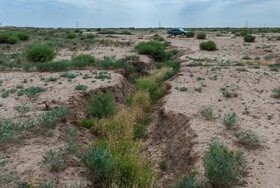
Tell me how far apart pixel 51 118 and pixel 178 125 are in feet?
12.8

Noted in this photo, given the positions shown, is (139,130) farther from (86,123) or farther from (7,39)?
(7,39)

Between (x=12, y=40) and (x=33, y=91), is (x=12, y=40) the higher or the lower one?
the higher one

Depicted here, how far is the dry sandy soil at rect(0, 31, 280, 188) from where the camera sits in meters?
4.99

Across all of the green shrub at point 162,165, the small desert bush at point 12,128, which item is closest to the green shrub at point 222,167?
the green shrub at point 162,165

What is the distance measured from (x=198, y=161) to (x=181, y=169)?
652 millimetres

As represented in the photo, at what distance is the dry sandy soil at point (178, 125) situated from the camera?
499 cm

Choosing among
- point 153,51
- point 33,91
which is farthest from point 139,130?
point 153,51

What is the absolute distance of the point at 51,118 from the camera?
22.2 ft

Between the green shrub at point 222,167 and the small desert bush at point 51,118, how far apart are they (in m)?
4.27

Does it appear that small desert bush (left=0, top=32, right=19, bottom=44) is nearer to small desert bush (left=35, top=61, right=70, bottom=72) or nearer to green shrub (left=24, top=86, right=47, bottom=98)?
small desert bush (left=35, top=61, right=70, bottom=72)

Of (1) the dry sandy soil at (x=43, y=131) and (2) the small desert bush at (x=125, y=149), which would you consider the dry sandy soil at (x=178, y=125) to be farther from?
(2) the small desert bush at (x=125, y=149)

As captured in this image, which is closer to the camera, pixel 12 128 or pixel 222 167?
pixel 222 167

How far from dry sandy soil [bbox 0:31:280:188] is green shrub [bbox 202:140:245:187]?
0.80 ft

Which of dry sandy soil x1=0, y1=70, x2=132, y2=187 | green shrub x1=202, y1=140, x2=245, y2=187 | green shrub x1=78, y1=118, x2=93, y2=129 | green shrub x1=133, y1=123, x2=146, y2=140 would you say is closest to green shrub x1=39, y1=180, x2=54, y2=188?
dry sandy soil x1=0, y1=70, x2=132, y2=187
